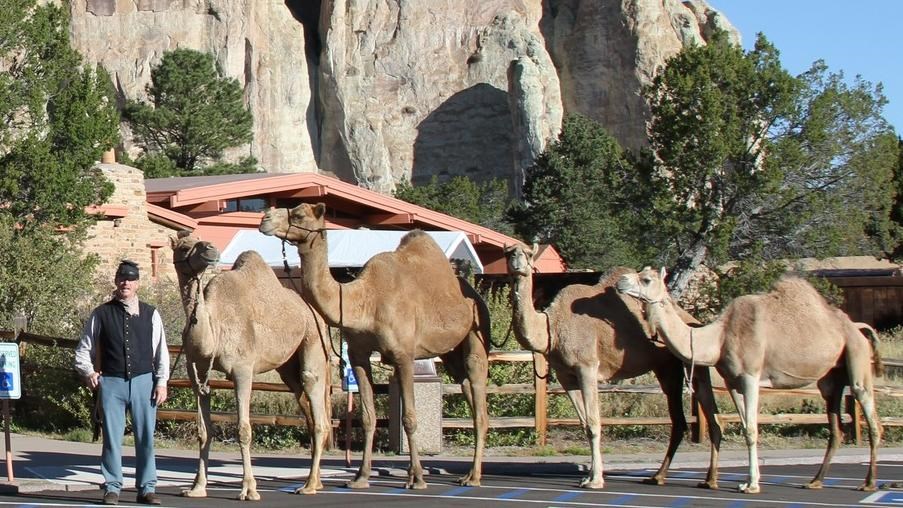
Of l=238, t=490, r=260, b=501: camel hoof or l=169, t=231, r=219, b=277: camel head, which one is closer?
l=169, t=231, r=219, b=277: camel head

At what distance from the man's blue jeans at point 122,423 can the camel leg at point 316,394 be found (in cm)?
160

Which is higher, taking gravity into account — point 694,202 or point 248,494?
point 694,202

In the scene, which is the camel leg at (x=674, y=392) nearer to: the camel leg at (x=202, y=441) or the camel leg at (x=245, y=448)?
the camel leg at (x=245, y=448)

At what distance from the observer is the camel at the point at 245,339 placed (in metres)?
11.2

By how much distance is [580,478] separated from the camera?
13.7 m

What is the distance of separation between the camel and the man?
1.37 feet

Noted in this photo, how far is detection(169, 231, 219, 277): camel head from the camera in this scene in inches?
433

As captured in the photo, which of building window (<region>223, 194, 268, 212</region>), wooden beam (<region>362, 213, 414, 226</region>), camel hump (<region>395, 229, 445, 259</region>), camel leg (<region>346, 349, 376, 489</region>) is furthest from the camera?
wooden beam (<region>362, 213, 414, 226</region>)

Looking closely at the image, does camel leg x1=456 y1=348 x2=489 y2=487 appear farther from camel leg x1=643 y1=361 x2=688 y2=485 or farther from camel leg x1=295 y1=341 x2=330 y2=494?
camel leg x1=643 y1=361 x2=688 y2=485

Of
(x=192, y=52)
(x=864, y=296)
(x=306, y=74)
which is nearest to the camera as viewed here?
(x=864, y=296)

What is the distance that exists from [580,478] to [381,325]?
2912 mm

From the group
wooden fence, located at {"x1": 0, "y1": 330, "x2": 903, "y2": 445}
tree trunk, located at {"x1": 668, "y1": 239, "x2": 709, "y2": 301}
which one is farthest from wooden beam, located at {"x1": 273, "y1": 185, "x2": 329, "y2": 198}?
wooden fence, located at {"x1": 0, "y1": 330, "x2": 903, "y2": 445}

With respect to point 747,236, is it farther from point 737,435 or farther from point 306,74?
point 306,74

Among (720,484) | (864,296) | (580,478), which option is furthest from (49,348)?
(864,296)
